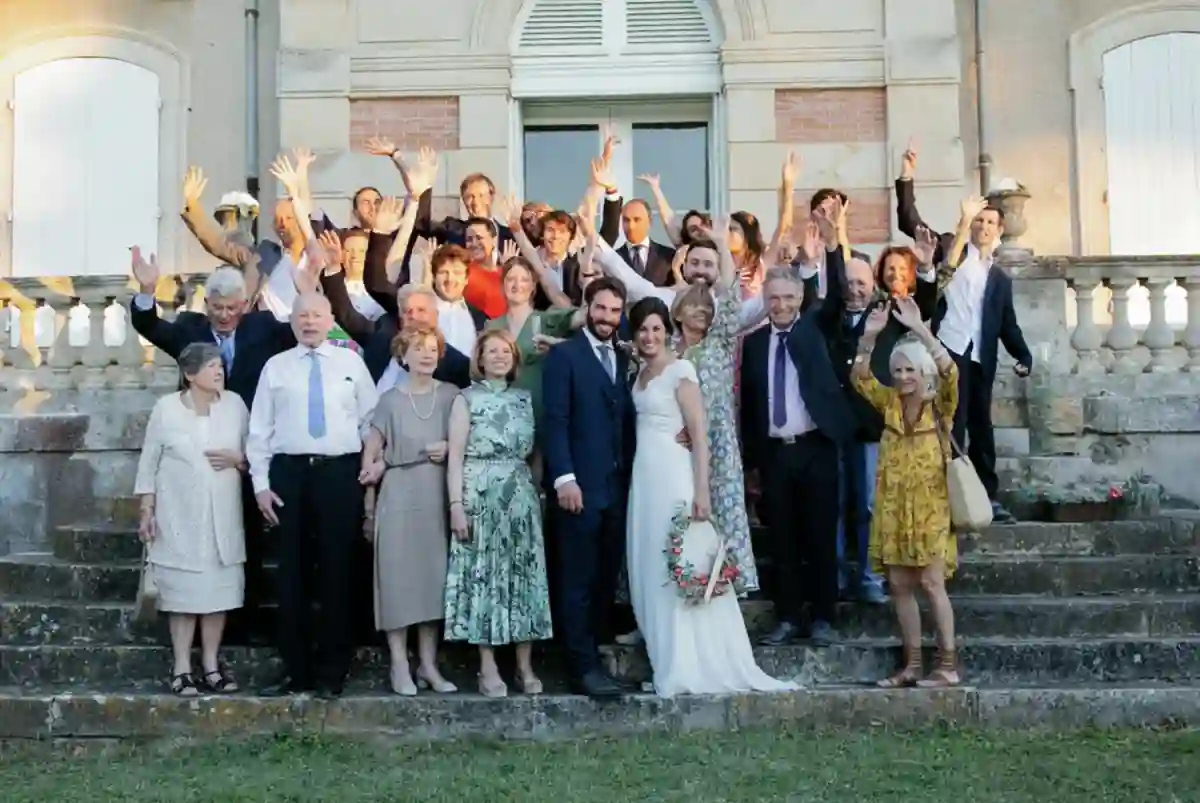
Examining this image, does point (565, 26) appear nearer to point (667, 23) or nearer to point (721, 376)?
point (667, 23)

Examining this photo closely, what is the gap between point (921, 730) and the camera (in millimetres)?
5750

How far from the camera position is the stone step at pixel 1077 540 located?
7258 mm

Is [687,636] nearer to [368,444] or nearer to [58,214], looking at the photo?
[368,444]

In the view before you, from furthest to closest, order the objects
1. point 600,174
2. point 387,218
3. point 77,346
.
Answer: point 77,346, point 600,174, point 387,218

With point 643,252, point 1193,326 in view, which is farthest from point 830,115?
point 643,252

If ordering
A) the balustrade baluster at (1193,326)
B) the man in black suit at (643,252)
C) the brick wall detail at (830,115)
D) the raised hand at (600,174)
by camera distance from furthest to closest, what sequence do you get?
the brick wall detail at (830,115) → the balustrade baluster at (1193,326) → the man in black suit at (643,252) → the raised hand at (600,174)

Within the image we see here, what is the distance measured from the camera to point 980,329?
7562mm

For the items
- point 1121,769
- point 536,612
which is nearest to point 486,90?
point 536,612

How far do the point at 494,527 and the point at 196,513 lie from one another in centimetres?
132

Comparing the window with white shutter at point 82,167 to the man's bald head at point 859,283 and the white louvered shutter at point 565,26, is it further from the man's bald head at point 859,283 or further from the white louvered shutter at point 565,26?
the man's bald head at point 859,283

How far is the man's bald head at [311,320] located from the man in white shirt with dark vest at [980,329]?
11.0ft

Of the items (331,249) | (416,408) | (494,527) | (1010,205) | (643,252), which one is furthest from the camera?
(1010,205)

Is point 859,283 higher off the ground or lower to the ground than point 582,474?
higher

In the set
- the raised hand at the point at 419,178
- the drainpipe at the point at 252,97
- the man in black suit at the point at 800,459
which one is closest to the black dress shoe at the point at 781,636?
the man in black suit at the point at 800,459
